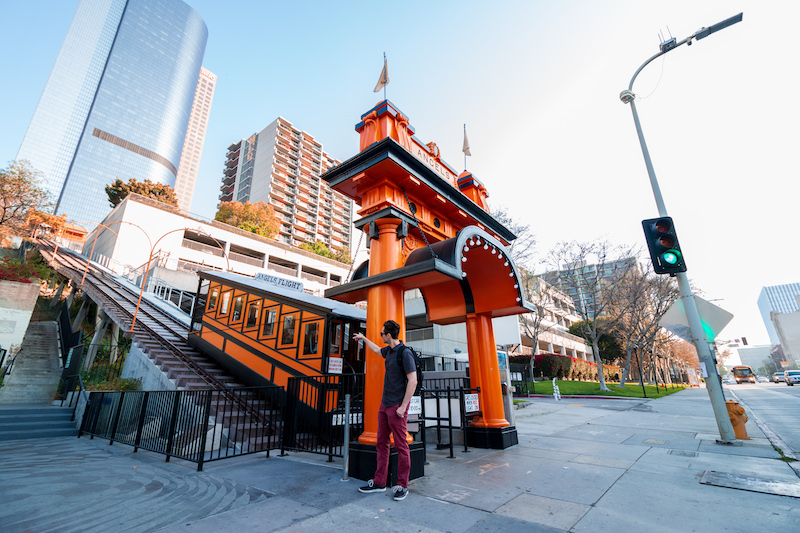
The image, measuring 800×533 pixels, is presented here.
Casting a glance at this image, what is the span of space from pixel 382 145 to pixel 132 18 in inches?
7288

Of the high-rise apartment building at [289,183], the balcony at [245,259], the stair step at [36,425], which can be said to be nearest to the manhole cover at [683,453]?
the stair step at [36,425]

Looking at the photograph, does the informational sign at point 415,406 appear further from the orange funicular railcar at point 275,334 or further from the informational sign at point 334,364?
the informational sign at point 334,364

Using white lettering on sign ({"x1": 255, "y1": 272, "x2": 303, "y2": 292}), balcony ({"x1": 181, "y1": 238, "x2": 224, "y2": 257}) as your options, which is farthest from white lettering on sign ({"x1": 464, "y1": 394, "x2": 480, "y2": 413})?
balcony ({"x1": 181, "y1": 238, "x2": 224, "y2": 257})

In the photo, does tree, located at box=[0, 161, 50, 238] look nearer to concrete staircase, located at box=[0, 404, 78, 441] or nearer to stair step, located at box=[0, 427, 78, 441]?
concrete staircase, located at box=[0, 404, 78, 441]

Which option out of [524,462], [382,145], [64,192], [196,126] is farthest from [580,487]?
[196,126]

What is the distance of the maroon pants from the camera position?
13.9 ft

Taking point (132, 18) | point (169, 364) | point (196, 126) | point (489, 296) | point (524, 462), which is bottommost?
point (524, 462)

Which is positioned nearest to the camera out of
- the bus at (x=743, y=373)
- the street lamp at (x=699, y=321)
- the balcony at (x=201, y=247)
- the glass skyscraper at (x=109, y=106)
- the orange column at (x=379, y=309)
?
the orange column at (x=379, y=309)

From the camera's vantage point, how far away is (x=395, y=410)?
14.3 feet

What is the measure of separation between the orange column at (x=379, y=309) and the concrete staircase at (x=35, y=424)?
9.00m

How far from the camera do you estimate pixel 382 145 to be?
20.1 ft

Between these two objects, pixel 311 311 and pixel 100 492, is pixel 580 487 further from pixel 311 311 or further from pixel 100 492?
pixel 311 311

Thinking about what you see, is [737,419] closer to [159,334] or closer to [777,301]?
[159,334]

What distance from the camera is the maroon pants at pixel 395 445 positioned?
167 inches
